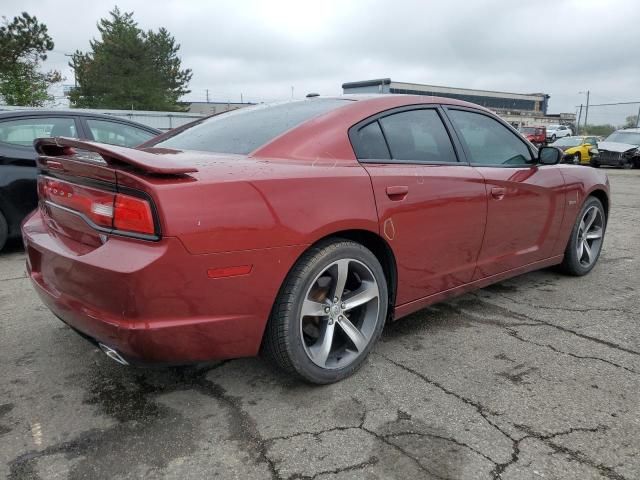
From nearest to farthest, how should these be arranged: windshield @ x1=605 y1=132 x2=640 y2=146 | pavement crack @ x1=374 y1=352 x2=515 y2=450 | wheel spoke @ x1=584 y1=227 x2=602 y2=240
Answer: pavement crack @ x1=374 y1=352 x2=515 y2=450 → wheel spoke @ x1=584 y1=227 x2=602 y2=240 → windshield @ x1=605 y1=132 x2=640 y2=146

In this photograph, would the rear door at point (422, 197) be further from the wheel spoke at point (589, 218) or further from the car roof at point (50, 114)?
the car roof at point (50, 114)

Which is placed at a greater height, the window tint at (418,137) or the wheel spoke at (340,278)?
the window tint at (418,137)

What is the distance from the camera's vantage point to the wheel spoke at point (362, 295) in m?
2.59

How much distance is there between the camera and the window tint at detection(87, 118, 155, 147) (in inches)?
216

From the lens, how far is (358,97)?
9.95 feet

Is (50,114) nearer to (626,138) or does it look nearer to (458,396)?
(458,396)

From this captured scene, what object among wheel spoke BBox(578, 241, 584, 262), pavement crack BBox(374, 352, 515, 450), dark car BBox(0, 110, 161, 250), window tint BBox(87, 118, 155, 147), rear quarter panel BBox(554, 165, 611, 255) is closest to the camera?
pavement crack BBox(374, 352, 515, 450)

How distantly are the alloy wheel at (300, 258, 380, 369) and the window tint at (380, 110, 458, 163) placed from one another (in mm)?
716

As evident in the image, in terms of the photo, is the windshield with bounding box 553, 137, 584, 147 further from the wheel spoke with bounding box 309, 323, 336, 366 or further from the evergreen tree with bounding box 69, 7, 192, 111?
the evergreen tree with bounding box 69, 7, 192, 111

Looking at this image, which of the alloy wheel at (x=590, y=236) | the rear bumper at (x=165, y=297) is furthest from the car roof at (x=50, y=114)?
the alloy wheel at (x=590, y=236)

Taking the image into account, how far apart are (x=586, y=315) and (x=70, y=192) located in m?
3.24

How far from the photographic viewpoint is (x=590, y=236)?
4.55 meters

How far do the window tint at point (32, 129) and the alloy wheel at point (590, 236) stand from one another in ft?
16.1

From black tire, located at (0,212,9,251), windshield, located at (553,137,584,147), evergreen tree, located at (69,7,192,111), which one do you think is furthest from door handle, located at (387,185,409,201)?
evergreen tree, located at (69,7,192,111)
